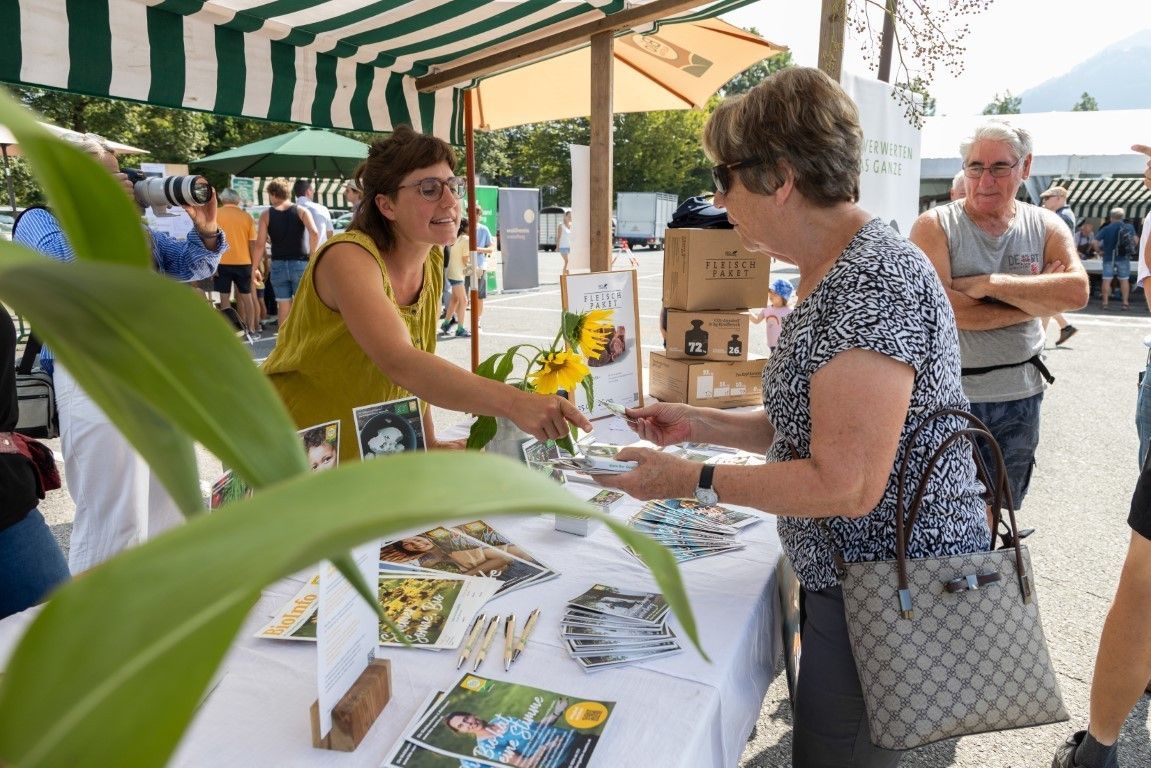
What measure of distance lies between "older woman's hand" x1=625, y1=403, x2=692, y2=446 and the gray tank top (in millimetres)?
1461

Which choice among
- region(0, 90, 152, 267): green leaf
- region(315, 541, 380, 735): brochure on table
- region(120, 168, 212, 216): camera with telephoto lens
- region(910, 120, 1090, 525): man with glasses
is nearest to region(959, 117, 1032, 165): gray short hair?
region(910, 120, 1090, 525): man with glasses

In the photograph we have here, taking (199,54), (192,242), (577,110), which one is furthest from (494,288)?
(199,54)

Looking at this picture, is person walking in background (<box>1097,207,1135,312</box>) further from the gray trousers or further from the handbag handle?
the gray trousers

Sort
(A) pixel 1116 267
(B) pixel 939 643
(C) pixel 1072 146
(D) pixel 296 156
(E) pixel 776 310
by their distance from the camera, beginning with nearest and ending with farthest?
(B) pixel 939 643 → (E) pixel 776 310 → (D) pixel 296 156 → (A) pixel 1116 267 → (C) pixel 1072 146

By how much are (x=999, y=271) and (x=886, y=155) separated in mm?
763

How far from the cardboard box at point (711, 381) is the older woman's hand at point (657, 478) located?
1507 mm

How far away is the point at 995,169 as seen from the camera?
2.71 m

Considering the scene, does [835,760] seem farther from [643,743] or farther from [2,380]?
[2,380]

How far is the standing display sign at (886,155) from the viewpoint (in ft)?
9.85

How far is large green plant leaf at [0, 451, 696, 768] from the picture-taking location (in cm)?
16

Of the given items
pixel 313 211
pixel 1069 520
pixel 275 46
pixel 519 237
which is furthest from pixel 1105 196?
pixel 275 46

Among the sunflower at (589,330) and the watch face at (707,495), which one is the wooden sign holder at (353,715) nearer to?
the watch face at (707,495)

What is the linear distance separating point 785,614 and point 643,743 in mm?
816

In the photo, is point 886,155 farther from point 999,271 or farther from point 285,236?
point 285,236
